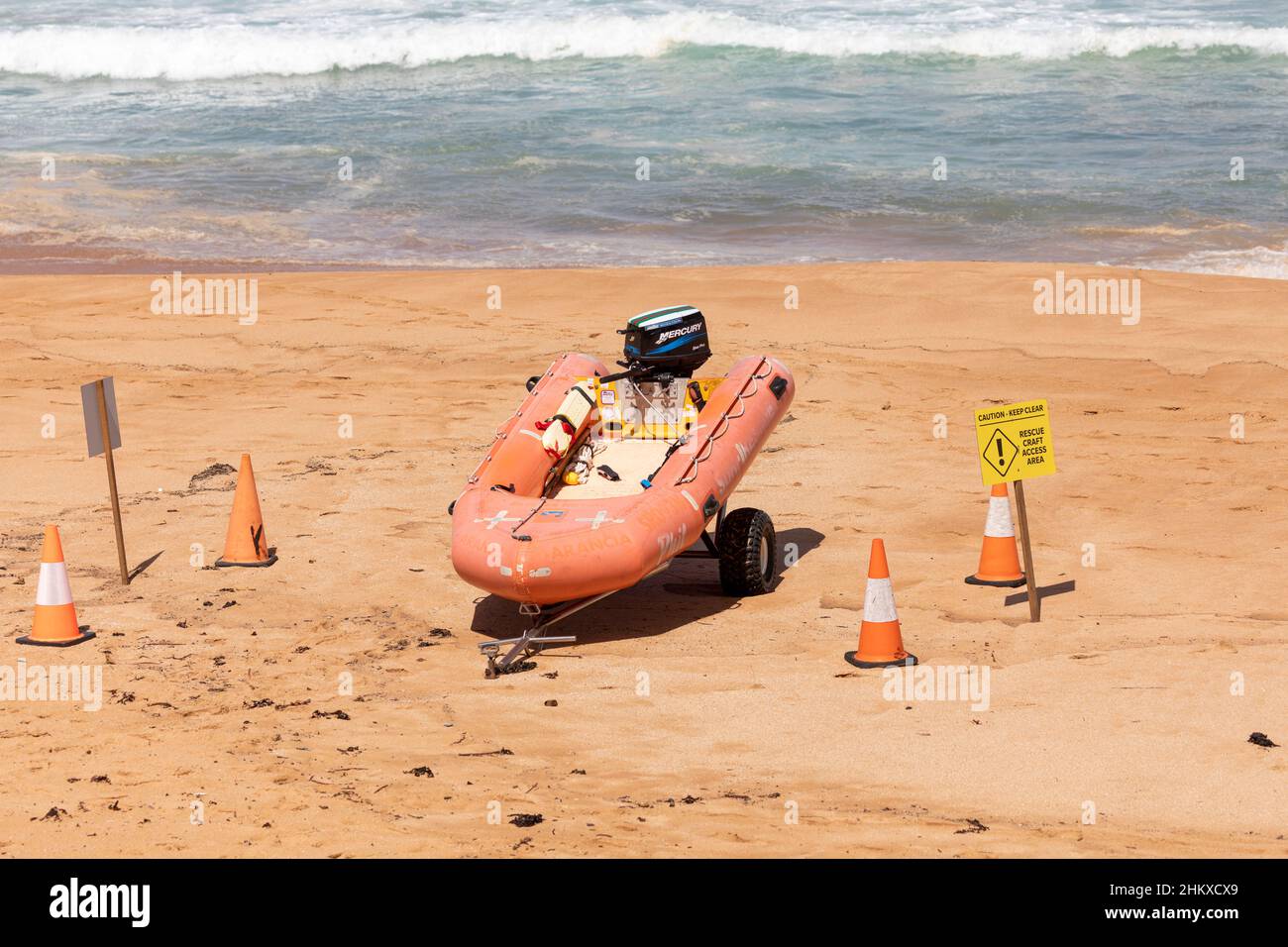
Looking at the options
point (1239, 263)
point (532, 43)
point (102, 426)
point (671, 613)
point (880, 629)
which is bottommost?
point (671, 613)

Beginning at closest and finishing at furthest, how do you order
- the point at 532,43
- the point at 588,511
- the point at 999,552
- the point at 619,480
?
the point at 588,511 < the point at 999,552 < the point at 619,480 < the point at 532,43

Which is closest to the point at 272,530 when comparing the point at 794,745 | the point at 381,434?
the point at 381,434

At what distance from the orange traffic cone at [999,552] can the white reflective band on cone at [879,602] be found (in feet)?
5.14

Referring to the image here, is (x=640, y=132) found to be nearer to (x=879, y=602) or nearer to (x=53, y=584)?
(x=53, y=584)

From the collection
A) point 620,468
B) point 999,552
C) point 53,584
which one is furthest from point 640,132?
point 53,584

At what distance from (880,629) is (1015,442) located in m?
1.29

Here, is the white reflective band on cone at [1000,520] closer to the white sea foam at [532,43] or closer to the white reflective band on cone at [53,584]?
the white reflective band on cone at [53,584]

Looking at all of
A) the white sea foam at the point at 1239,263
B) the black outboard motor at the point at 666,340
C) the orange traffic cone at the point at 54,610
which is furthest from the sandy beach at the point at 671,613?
the white sea foam at the point at 1239,263

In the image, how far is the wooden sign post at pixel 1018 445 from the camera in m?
8.55

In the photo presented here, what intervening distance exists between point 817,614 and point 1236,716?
8.58 feet

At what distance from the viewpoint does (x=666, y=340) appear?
10.2 metres

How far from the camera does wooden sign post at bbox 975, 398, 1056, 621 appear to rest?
28.0ft

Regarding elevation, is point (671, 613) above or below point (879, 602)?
below
